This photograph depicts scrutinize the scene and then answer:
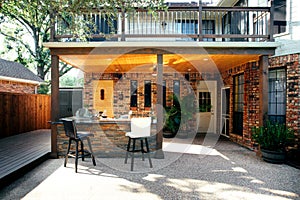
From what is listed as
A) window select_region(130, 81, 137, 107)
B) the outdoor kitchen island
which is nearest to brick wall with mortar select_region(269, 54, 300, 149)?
the outdoor kitchen island

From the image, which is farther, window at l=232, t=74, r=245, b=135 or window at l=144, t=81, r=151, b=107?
window at l=144, t=81, r=151, b=107

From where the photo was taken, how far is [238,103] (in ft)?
25.2

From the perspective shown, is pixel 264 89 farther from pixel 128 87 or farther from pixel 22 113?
pixel 22 113

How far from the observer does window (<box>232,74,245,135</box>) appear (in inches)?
293

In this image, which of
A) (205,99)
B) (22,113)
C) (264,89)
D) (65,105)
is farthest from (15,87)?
(264,89)

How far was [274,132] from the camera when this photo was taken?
519cm

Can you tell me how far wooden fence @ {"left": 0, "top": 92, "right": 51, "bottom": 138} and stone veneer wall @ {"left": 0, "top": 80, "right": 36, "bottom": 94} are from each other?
62 cm

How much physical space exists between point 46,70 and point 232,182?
47.9 feet

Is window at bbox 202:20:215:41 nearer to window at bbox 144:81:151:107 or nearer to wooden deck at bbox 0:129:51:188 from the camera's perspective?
window at bbox 144:81:151:107

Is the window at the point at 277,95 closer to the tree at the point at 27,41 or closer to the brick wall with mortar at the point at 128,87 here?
the brick wall with mortar at the point at 128,87

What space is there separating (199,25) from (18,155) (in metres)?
5.22

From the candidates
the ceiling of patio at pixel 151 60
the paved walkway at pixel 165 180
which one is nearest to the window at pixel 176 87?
the ceiling of patio at pixel 151 60

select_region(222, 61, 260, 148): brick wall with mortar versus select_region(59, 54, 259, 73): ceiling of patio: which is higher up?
select_region(59, 54, 259, 73): ceiling of patio

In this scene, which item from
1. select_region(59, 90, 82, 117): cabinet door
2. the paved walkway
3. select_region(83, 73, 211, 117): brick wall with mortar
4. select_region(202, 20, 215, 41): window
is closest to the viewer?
the paved walkway
